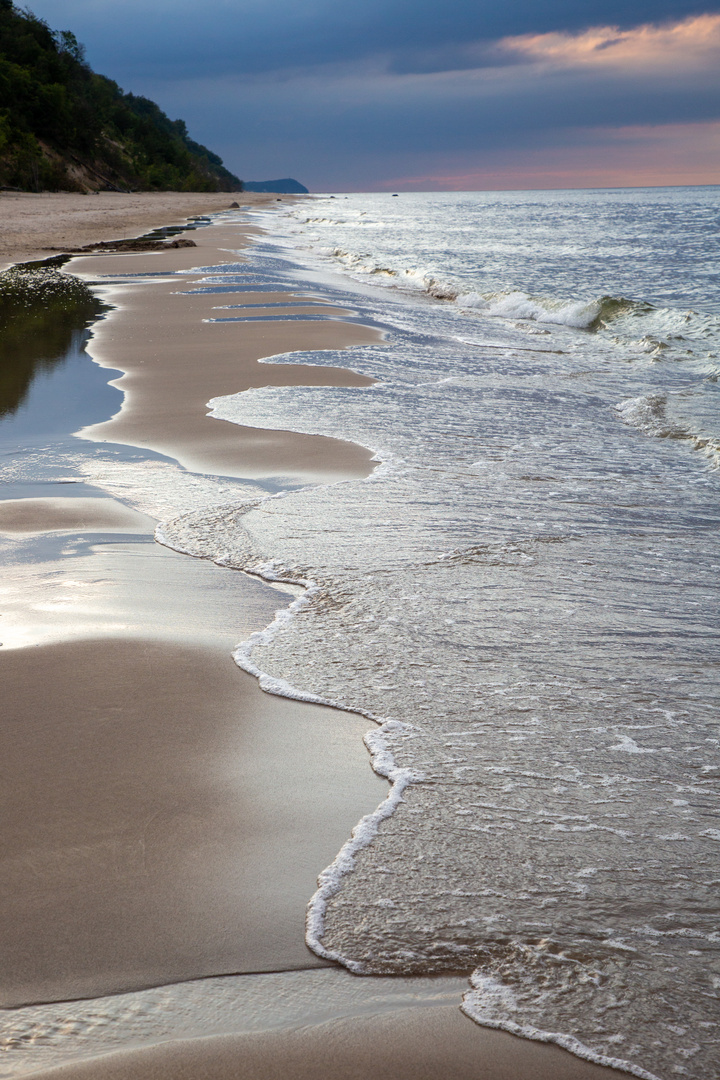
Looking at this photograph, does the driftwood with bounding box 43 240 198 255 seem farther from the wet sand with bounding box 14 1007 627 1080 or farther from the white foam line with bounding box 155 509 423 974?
the wet sand with bounding box 14 1007 627 1080

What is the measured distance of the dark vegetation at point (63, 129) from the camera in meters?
51.0

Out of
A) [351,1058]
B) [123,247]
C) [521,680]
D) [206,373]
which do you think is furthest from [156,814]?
[123,247]

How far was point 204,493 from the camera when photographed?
4621 mm

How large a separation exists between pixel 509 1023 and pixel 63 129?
71536 mm

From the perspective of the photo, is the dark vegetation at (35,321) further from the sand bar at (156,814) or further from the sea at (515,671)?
the sand bar at (156,814)

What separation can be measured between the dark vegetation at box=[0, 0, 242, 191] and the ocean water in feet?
155

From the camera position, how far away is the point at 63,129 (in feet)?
202

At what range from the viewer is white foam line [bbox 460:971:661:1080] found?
1.46 metres

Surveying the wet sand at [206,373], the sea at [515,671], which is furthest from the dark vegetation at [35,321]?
the sea at [515,671]

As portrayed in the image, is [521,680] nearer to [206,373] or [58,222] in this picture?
[206,373]

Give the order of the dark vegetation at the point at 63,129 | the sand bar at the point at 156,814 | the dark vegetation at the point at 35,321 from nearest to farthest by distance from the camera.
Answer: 1. the sand bar at the point at 156,814
2. the dark vegetation at the point at 35,321
3. the dark vegetation at the point at 63,129

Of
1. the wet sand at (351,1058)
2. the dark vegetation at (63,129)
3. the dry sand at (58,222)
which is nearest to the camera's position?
the wet sand at (351,1058)

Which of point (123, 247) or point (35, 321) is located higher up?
point (123, 247)

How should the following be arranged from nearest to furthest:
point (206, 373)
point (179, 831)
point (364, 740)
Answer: point (179, 831), point (364, 740), point (206, 373)
